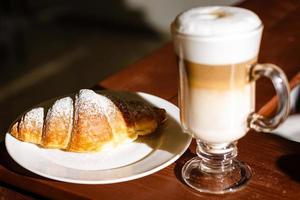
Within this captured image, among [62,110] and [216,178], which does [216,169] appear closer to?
[216,178]

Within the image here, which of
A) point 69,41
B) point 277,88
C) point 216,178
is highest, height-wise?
point 277,88

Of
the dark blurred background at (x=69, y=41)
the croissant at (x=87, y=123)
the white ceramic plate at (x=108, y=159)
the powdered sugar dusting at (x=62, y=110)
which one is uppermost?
the powdered sugar dusting at (x=62, y=110)

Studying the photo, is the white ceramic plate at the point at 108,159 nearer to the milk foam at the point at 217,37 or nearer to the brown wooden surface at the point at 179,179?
the brown wooden surface at the point at 179,179

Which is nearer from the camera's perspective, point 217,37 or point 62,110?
point 217,37

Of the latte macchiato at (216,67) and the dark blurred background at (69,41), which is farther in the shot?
the dark blurred background at (69,41)

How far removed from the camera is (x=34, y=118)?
0.79 metres

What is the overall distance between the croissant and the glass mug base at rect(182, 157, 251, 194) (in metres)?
0.11

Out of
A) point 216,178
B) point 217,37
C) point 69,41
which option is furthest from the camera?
point 69,41

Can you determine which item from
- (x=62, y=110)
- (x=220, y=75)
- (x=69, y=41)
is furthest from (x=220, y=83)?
(x=69, y=41)

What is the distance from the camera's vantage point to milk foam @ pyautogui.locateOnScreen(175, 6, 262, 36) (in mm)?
613

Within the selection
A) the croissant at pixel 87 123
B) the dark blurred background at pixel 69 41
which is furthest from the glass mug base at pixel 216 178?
the dark blurred background at pixel 69 41

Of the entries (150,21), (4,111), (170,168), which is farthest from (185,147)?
(150,21)

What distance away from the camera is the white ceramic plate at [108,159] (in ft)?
2.26

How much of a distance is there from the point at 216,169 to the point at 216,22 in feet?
0.75
